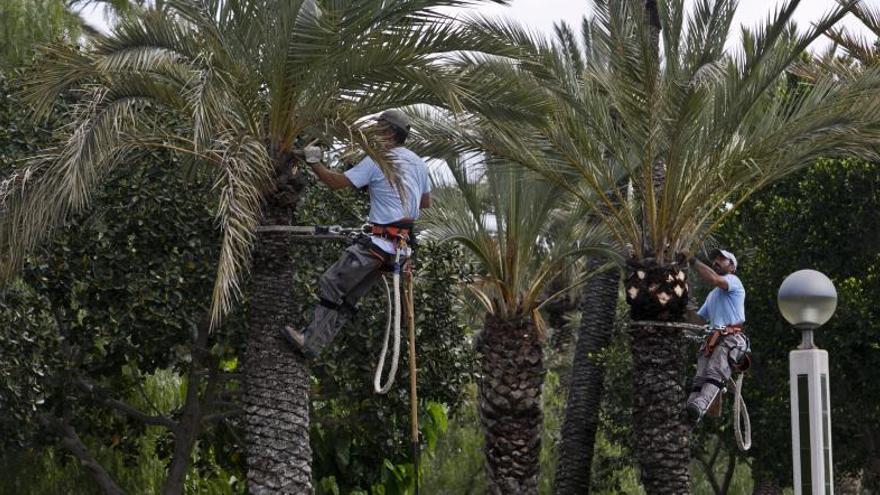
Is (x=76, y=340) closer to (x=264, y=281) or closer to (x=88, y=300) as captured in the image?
(x=88, y=300)

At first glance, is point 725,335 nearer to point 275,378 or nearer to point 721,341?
point 721,341

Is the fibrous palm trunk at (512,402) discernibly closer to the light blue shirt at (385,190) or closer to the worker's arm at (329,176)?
the light blue shirt at (385,190)

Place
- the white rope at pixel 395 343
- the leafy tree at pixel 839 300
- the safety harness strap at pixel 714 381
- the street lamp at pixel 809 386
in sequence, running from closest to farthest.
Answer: the white rope at pixel 395 343, the street lamp at pixel 809 386, the safety harness strap at pixel 714 381, the leafy tree at pixel 839 300

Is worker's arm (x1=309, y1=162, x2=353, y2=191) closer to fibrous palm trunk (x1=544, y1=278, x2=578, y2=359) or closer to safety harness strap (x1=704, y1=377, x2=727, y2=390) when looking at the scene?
safety harness strap (x1=704, y1=377, x2=727, y2=390)

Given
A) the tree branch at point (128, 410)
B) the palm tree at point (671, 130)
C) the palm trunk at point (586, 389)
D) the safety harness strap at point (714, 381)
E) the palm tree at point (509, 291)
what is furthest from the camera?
the palm trunk at point (586, 389)

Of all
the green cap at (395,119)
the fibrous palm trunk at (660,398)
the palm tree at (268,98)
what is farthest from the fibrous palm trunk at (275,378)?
the fibrous palm trunk at (660,398)

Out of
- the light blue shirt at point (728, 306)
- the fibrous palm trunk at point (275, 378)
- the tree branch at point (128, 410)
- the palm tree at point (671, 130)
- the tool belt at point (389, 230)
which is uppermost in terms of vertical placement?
the palm tree at point (671, 130)

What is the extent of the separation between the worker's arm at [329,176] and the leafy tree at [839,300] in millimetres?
10120

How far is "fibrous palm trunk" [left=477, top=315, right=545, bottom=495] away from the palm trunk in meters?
2.22

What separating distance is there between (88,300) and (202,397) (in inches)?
118

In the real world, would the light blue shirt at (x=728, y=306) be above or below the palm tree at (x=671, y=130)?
A: below

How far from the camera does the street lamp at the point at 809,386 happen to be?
11.6 meters

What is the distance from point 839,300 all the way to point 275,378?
10.2 m

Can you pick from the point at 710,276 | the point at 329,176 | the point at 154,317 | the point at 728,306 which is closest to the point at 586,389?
the point at 728,306
